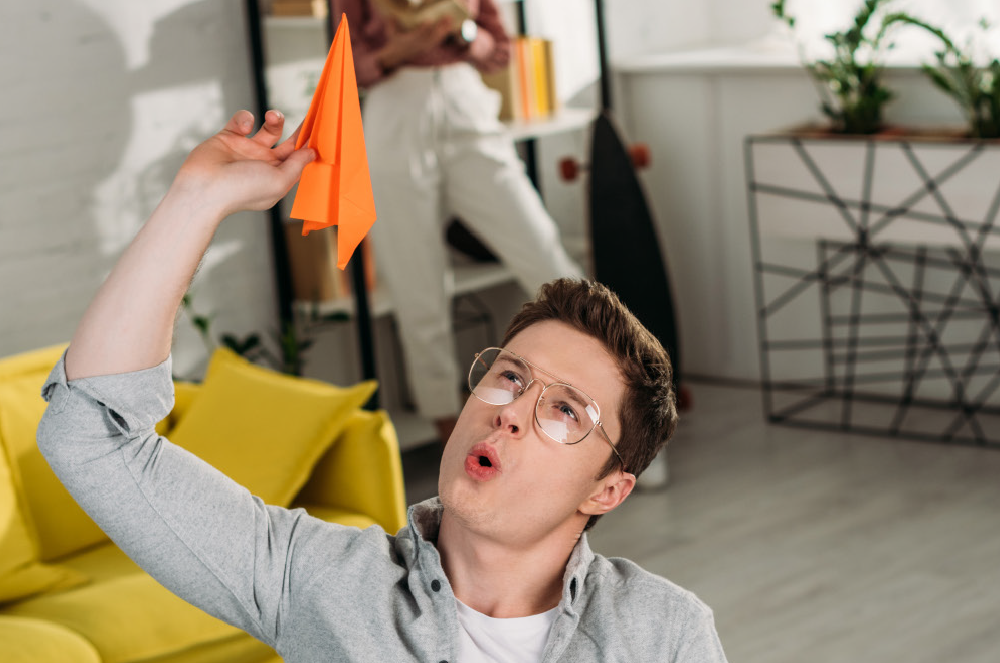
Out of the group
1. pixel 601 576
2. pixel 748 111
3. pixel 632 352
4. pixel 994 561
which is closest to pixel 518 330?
pixel 632 352

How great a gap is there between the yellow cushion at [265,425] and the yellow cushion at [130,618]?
31 centimetres

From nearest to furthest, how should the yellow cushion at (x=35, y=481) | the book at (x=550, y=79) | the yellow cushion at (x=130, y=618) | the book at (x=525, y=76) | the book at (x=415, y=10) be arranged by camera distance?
the yellow cushion at (x=130, y=618), the yellow cushion at (x=35, y=481), the book at (x=415, y=10), the book at (x=525, y=76), the book at (x=550, y=79)

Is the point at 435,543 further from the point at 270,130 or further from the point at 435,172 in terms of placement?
the point at 435,172

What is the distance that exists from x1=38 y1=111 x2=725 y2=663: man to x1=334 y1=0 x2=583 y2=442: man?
2.09 meters

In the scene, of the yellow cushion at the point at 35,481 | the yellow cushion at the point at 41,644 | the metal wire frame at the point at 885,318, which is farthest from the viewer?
the metal wire frame at the point at 885,318

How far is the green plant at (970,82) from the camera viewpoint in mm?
3492

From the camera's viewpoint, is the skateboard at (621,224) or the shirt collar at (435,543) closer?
the shirt collar at (435,543)

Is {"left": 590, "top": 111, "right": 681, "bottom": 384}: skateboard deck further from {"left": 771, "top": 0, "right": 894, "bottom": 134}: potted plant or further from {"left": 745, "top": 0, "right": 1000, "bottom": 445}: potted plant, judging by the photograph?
{"left": 771, "top": 0, "right": 894, "bottom": 134}: potted plant

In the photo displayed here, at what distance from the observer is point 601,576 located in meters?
1.38

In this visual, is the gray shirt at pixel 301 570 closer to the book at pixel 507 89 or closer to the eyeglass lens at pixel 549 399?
the eyeglass lens at pixel 549 399

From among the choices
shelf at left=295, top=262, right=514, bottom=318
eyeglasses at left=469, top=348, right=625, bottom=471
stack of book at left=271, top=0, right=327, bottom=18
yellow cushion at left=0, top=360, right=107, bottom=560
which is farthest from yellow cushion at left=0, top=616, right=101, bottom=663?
stack of book at left=271, top=0, right=327, bottom=18

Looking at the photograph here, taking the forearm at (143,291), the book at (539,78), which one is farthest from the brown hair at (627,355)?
the book at (539,78)

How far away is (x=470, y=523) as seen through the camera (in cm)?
128

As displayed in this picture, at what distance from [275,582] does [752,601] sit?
6.27ft
